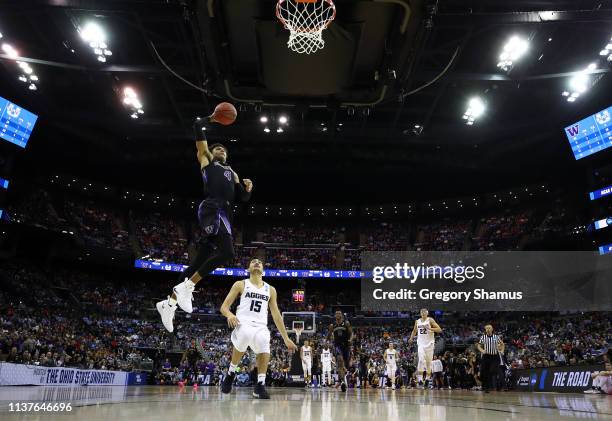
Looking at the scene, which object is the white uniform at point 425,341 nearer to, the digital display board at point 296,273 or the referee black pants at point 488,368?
the referee black pants at point 488,368

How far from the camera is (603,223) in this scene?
24.5 m

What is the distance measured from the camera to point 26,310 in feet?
79.5

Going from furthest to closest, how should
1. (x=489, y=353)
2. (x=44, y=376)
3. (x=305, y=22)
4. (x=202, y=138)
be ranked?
(x=44, y=376), (x=489, y=353), (x=305, y=22), (x=202, y=138)

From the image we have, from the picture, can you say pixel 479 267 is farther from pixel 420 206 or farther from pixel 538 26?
pixel 538 26

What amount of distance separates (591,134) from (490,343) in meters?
16.1

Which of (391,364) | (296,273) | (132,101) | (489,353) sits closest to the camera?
(489,353)

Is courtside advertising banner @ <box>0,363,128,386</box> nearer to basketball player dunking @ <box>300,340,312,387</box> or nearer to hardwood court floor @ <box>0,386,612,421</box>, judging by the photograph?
hardwood court floor @ <box>0,386,612,421</box>

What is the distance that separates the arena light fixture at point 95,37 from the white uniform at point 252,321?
1484 centimetres

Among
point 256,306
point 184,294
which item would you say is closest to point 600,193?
point 256,306

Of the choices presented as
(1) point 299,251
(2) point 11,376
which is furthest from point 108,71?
(1) point 299,251

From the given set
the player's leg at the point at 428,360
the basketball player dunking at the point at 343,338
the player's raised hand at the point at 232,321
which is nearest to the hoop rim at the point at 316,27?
the player's raised hand at the point at 232,321

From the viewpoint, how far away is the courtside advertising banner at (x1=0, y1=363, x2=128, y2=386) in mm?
12867

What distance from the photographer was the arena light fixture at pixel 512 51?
1718cm

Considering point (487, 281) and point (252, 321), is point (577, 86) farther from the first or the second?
point (252, 321)
